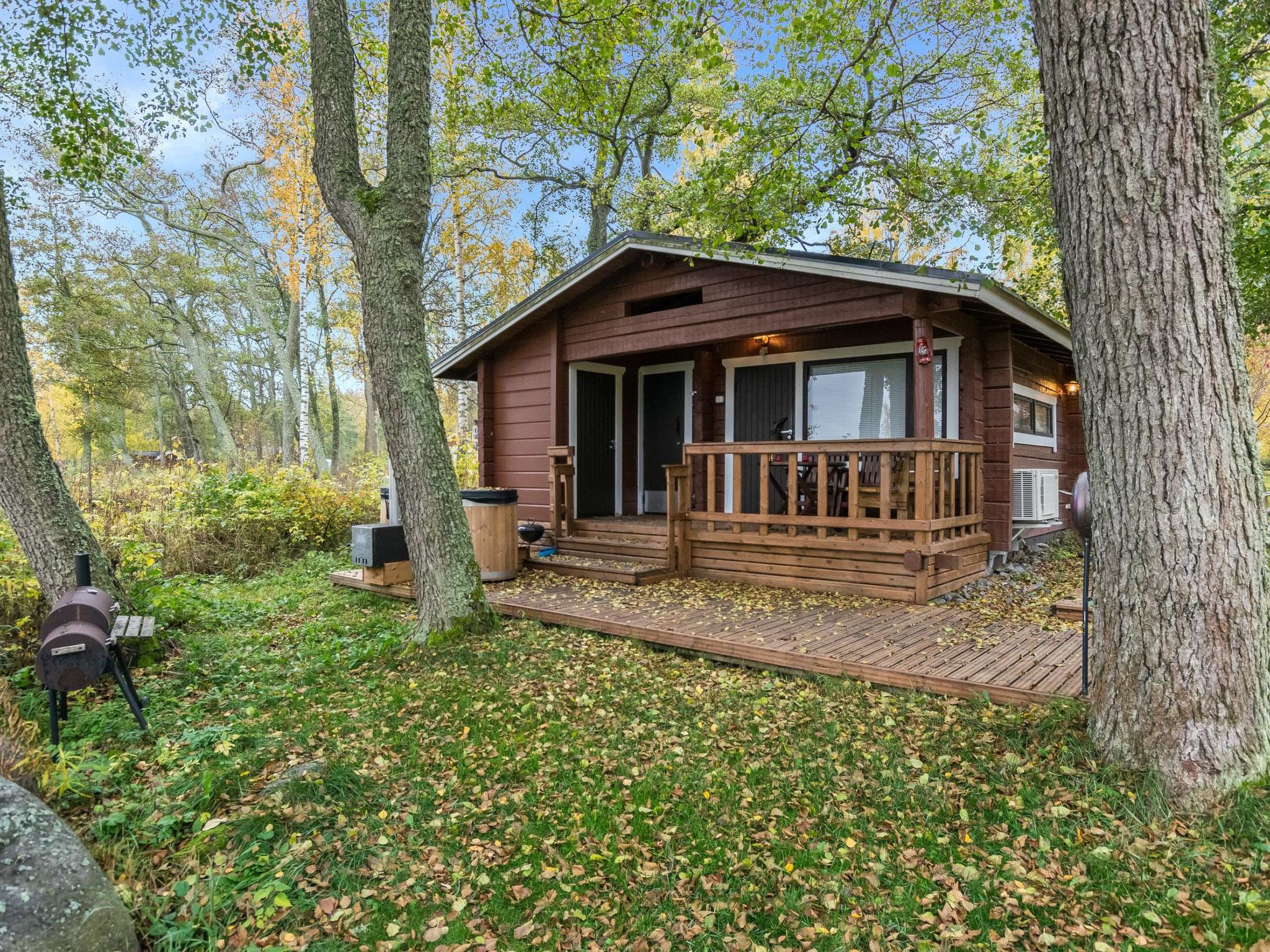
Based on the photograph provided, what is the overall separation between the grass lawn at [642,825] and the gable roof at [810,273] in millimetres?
2706

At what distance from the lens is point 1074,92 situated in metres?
2.36

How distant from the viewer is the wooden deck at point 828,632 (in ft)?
11.5

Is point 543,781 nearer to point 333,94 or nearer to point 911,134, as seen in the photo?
point 333,94

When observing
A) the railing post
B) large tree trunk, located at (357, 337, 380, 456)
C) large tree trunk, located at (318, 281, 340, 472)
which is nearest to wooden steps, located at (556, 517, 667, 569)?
the railing post

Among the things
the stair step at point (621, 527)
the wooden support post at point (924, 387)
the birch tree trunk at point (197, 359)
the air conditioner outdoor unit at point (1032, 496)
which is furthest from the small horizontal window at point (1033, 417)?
the birch tree trunk at point (197, 359)

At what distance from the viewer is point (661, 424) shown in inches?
348

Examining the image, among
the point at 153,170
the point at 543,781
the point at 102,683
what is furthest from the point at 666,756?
the point at 153,170

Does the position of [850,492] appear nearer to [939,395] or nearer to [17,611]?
[939,395]

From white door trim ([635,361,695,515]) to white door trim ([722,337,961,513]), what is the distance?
1.83 ft

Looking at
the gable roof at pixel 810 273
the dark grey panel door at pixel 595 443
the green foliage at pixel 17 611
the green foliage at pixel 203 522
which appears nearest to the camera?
the green foliage at pixel 17 611

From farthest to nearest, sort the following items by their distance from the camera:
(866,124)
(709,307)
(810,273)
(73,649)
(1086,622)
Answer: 1. (709,307)
2. (810,273)
3. (866,124)
4. (73,649)
5. (1086,622)

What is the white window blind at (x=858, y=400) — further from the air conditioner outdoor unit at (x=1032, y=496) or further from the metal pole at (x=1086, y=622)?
the metal pole at (x=1086, y=622)

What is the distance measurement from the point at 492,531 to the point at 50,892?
15.4 ft

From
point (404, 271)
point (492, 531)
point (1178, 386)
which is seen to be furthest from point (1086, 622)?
point (492, 531)
